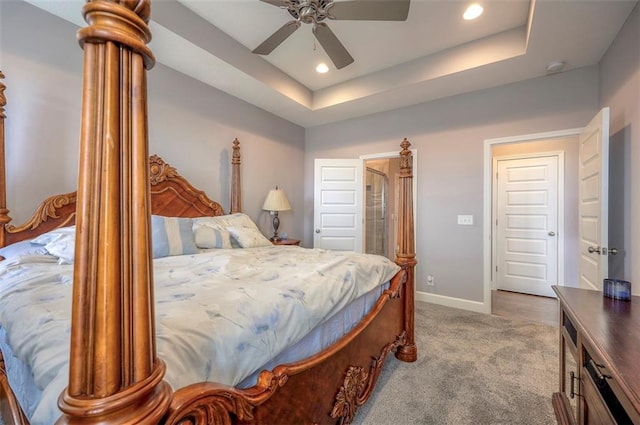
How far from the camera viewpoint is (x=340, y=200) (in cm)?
413

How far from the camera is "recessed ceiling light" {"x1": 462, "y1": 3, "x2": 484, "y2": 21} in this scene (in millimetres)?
2279

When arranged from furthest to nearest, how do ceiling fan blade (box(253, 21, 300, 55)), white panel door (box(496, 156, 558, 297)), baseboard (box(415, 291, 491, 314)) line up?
white panel door (box(496, 156, 558, 297)) < baseboard (box(415, 291, 491, 314)) < ceiling fan blade (box(253, 21, 300, 55))

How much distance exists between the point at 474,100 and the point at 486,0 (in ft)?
4.06

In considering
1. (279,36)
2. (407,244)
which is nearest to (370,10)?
(279,36)

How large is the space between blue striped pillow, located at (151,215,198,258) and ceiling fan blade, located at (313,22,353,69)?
1857 mm

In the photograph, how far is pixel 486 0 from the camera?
2215 millimetres

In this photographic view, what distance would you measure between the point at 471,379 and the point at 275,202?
274cm

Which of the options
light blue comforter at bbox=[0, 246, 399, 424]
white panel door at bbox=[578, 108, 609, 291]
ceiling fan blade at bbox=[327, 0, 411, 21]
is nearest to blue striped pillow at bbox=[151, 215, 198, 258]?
light blue comforter at bbox=[0, 246, 399, 424]

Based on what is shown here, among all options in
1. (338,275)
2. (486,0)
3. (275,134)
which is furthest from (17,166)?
(486,0)

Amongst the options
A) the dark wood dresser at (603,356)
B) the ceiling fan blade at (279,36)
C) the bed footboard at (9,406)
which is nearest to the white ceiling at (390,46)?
the ceiling fan blade at (279,36)

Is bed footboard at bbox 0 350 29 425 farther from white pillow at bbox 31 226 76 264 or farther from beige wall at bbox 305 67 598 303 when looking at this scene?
beige wall at bbox 305 67 598 303

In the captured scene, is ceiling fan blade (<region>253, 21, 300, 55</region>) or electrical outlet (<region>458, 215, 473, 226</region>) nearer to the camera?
ceiling fan blade (<region>253, 21, 300, 55</region>)

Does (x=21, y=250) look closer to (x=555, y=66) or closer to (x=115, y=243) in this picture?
(x=115, y=243)

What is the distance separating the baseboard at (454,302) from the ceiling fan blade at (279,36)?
3233mm
